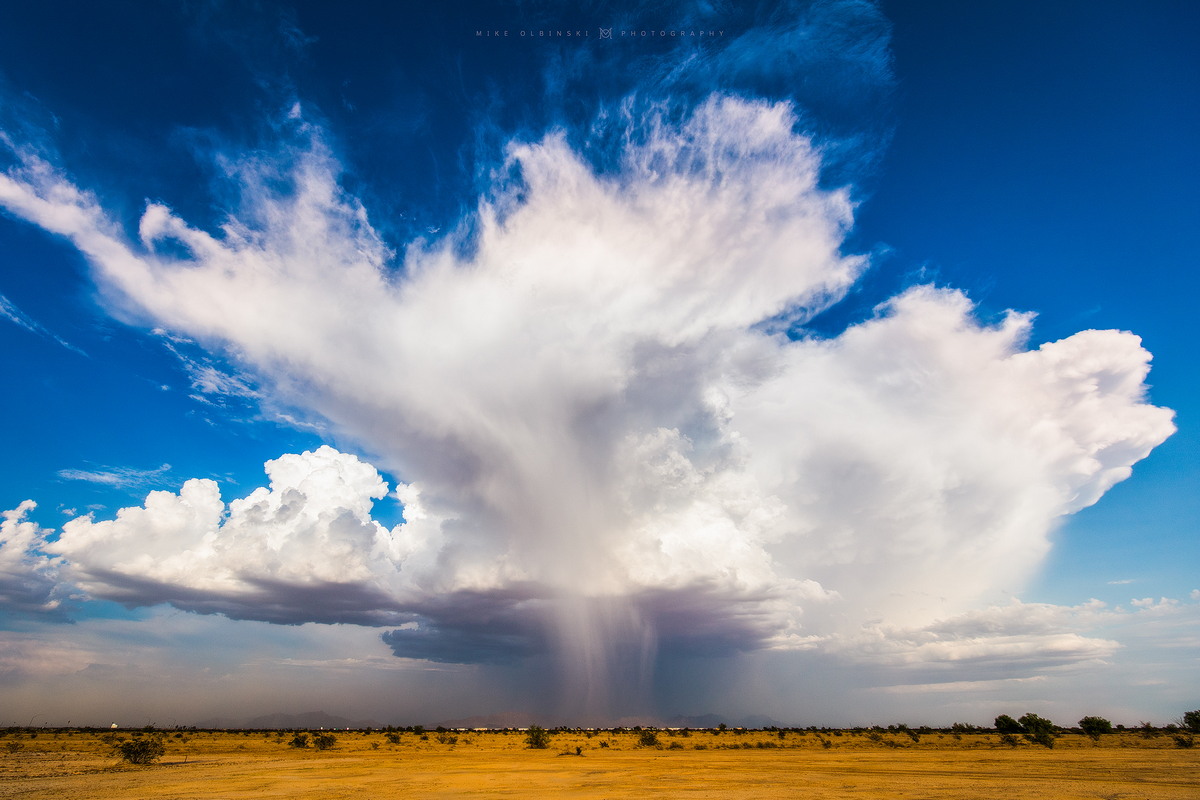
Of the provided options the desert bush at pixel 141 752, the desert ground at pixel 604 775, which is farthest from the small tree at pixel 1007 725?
the desert bush at pixel 141 752

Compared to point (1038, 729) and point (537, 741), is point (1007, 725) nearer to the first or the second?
point (1038, 729)

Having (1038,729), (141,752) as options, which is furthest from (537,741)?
(1038,729)

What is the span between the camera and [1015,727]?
99.1 meters

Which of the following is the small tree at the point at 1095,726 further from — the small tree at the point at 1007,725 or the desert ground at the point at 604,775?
the desert ground at the point at 604,775

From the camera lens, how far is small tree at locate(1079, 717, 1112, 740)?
9762cm

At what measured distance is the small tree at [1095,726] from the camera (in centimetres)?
9762

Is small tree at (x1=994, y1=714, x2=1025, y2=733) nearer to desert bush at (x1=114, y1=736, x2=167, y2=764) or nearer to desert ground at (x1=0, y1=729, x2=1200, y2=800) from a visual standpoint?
desert ground at (x1=0, y1=729, x2=1200, y2=800)

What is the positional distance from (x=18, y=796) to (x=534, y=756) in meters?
47.9

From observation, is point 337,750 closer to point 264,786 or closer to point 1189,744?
point 264,786

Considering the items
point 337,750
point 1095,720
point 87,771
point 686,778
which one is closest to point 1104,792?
point 686,778

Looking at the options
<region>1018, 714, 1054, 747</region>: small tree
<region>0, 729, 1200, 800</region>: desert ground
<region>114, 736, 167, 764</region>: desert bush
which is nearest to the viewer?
<region>0, 729, 1200, 800</region>: desert ground

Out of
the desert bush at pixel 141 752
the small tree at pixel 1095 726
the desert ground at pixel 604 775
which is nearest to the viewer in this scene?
the desert ground at pixel 604 775

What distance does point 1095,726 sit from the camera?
97.8m

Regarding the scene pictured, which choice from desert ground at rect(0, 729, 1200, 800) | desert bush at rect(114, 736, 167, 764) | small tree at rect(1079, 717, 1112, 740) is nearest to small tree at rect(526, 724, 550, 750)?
desert ground at rect(0, 729, 1200, 800)
